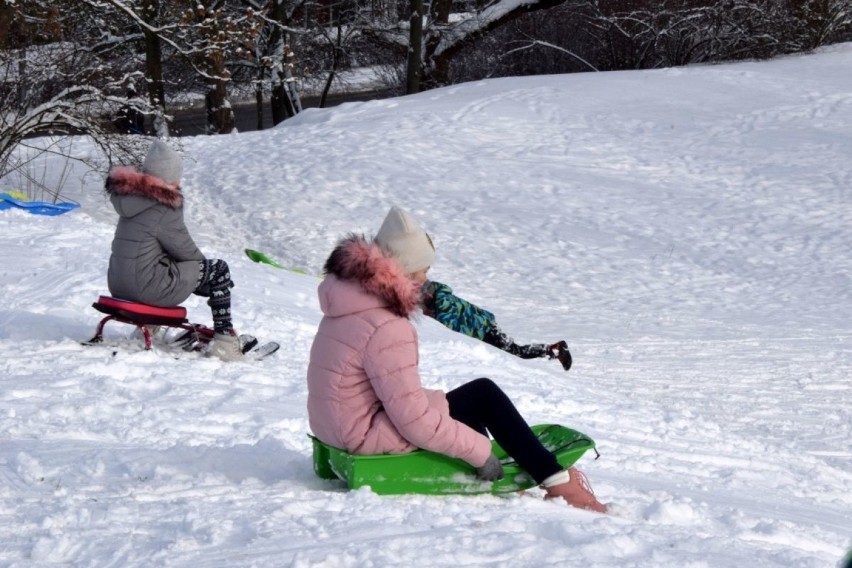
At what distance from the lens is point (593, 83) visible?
20.1 meters

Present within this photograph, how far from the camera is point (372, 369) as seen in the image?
4.13 meters

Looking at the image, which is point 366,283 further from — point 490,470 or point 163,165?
point 163,165

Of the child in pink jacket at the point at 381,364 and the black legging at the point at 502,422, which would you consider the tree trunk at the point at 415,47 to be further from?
the child in pink jacket at the point at 381,364

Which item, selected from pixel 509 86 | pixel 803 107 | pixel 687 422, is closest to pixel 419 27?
pixel 509 86

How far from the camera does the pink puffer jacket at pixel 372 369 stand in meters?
4.13

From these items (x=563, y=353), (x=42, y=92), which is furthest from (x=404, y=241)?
→ (x=42, y=92)

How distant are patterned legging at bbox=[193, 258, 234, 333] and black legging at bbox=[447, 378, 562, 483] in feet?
9.05

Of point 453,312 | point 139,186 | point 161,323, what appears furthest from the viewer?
point 161,323

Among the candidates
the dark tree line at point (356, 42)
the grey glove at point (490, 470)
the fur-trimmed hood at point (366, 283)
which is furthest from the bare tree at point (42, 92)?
the grey glove at point (490, 470)

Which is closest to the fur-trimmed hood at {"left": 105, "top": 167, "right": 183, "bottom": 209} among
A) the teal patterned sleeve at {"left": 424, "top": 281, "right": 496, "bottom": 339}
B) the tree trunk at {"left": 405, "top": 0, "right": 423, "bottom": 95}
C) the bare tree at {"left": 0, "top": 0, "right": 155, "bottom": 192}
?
the teal patterned sleeve at {"left": 424, "top": 281, "right": 496, "bottom": 339}

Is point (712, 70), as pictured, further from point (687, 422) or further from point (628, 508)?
point (628, 508)

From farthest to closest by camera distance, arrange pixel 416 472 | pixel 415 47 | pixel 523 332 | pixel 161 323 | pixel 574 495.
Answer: pixel 415 47 → pixel 523 332 → pixel 161 323 → pixel 574 495 → pixel 416 472

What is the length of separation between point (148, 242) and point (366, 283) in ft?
9.63

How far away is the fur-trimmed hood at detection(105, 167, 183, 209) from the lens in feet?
21.6
